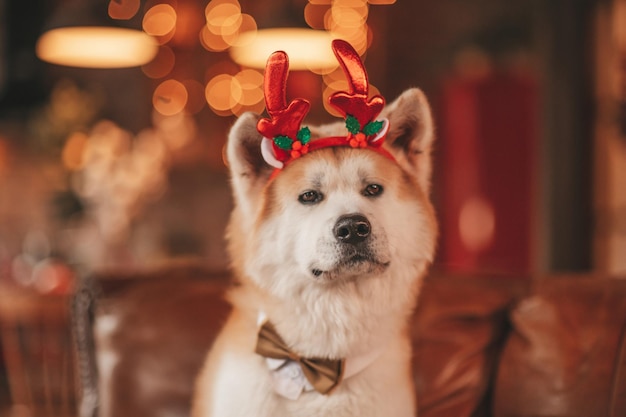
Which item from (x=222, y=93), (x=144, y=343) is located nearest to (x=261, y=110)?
(x=222, y=93)

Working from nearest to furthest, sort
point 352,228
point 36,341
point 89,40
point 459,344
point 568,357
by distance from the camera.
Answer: point 352,228 < point 568,357 < point 459,344 < point 89,40 < point 36,341

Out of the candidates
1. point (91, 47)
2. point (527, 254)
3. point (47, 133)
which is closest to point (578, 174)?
point (527, 254)

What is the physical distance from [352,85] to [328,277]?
404 mm

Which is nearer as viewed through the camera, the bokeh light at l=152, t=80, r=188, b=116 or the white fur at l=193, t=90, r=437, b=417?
the white fur at l=193, t=90, r=437, b=417

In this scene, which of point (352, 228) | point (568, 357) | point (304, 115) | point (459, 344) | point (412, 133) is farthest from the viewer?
point (459, 344)

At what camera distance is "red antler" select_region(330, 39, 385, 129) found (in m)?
1.52

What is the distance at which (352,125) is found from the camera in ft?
5.14

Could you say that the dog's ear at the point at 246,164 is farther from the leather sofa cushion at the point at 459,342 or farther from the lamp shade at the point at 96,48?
the lamp shade at the point at 96,48

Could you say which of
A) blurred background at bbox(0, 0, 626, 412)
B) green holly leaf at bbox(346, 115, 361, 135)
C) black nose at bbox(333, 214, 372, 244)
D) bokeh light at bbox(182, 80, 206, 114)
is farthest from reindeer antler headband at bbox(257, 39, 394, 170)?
bokeh light at bbox(182, 80, 206, 114)

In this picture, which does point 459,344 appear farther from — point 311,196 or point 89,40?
point 89,40

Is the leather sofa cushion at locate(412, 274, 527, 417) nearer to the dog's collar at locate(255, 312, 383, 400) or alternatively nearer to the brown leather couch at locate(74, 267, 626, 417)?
the brown leather couch at locate(74, 267, 626, 417)

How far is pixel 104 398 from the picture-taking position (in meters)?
2.21

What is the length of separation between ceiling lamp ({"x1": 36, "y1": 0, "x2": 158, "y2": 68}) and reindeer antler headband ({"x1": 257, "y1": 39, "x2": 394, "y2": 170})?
207 centimetres

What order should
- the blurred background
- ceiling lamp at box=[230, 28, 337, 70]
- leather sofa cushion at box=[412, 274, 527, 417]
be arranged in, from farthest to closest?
the blurred background → ceiling lamp at box=[230, 28, 337, 70] → leather sofa cushion at box=[412, 274, 527, 417]
